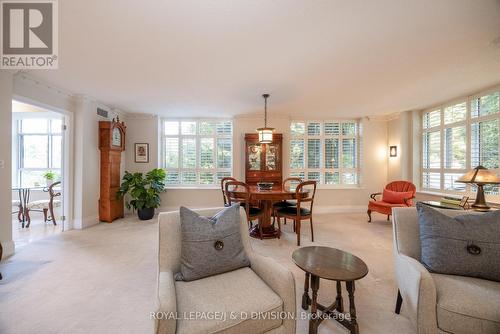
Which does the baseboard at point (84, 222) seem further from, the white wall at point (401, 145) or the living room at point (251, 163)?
the white wall at point (401, 145)

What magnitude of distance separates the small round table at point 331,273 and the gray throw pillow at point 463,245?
48 centimetres

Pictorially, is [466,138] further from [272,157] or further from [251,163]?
[251,163]

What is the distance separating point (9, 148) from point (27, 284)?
1.81 metres

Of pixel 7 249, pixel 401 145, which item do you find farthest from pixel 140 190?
pixel 401 145

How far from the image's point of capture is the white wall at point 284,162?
545cm

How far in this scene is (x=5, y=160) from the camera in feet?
9.06

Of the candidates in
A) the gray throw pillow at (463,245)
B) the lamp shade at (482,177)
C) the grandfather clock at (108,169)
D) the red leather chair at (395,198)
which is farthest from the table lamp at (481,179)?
the grandfather clock at (108,169)

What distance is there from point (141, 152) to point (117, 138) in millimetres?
753

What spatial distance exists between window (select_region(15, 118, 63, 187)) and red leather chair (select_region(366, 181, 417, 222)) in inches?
287

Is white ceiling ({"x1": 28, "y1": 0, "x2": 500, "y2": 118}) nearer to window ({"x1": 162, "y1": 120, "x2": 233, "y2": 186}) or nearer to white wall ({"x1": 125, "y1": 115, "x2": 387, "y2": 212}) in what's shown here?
white wall ({"x1": 125, "y1": 115, "x2": 387, "y2": 212})

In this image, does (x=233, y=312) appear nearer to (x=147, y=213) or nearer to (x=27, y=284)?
(x=27, y=284)

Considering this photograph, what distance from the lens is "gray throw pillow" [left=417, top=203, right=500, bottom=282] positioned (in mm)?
1414

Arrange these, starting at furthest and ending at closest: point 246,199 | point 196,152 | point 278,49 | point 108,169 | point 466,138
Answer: point 196,152 → point 108,169 → point 466,138 → point 246,199 → point 278,49

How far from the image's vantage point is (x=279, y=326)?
1205 mm
